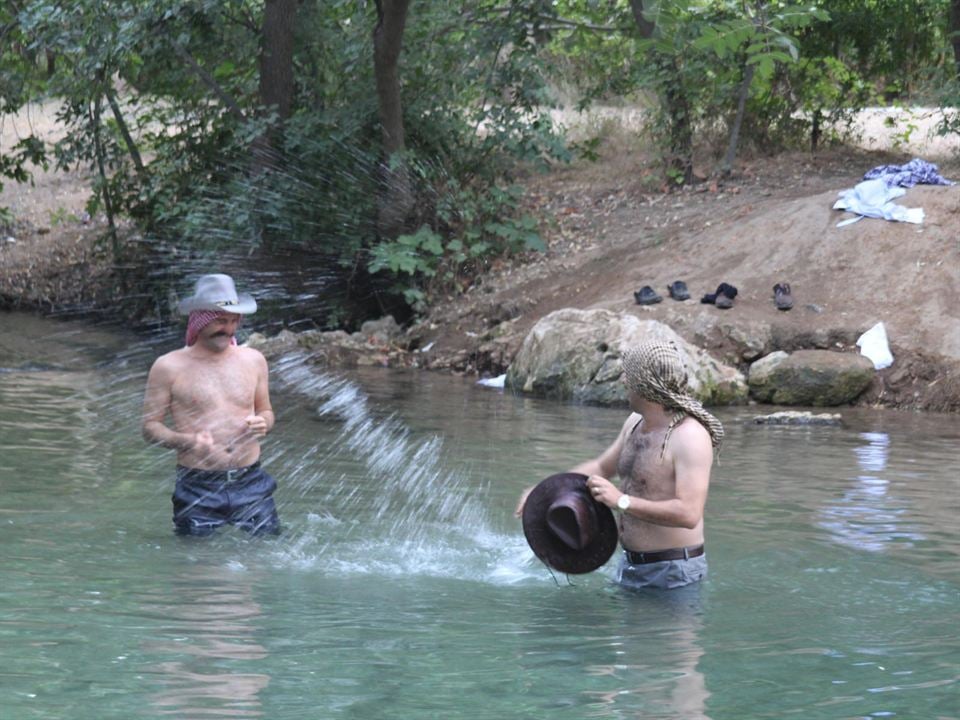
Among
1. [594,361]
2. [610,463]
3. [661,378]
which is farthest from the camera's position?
[594,361]

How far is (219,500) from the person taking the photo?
22.5 ft

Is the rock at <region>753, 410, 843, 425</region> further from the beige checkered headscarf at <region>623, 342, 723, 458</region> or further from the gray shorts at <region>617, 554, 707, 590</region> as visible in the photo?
the beige checkered headscarf at <region>623, 342, 723, 458</region>

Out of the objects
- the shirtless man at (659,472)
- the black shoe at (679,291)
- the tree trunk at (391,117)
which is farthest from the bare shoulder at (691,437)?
the tree trunk at (391,117)

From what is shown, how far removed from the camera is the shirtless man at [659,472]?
575 cm

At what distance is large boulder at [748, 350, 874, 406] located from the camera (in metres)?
14.0

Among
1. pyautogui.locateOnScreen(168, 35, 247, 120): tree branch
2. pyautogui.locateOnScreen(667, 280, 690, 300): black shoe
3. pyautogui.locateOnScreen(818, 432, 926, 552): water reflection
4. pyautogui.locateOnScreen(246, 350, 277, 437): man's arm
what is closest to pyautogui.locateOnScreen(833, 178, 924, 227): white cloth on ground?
pyautogui.locateOnScreen(667, 280, 690, 300): black shoe

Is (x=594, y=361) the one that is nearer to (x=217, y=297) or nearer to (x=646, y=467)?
(x=217, y=297)

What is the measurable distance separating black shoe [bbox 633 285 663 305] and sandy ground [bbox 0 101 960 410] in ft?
0.61

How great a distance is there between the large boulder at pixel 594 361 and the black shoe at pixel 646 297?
0.78 metres

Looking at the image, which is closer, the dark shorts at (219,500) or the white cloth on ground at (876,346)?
the dark shorts at (219,500)

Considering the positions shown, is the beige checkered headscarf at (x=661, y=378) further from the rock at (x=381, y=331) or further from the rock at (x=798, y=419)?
the rock at (x=381, y=331)

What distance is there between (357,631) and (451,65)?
48.8 feet

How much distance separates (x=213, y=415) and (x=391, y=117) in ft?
40.5

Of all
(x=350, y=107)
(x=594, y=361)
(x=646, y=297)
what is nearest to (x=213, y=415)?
(x=594, y=361)
